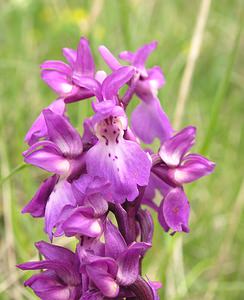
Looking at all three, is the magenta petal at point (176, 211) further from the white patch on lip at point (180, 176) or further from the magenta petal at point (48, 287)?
the magenta petal at point (48, 287)

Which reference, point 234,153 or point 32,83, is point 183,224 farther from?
point 32,83

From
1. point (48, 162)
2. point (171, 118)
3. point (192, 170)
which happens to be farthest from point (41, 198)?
point (171, 118)

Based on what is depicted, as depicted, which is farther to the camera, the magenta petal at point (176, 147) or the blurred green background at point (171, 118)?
the blurred green background at point (171, 118)

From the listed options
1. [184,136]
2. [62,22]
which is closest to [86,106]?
[184,136]

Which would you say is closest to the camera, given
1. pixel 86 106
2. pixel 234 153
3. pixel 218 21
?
pixel 86 106

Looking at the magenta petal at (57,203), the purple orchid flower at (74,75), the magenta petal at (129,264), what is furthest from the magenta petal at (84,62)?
the magenta petal at (129,264)

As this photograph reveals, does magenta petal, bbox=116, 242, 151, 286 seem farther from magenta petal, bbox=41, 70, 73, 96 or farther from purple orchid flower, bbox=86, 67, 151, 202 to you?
magenta petal, bbox=41, 70, 73, 96

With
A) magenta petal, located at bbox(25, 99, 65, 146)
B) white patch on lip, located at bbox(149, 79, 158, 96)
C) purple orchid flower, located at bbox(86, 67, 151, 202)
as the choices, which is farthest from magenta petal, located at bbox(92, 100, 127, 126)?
white patch on lip, located at bbox(149, 79, 158, 96)
